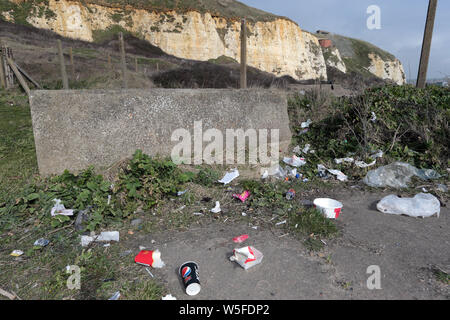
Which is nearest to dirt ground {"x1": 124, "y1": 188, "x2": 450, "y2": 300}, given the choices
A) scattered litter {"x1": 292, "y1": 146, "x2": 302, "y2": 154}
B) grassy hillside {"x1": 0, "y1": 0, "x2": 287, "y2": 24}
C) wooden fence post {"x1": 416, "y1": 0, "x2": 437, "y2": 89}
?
scattered litter {"x1": 292, "y1": 146, "x2": 302, "y2": 154}

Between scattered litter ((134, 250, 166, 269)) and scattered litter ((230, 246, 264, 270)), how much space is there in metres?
0.53

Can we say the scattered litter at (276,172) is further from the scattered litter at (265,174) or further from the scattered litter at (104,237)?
the scattered litter at (104,237)

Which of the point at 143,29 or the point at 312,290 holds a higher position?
the point at 143,29

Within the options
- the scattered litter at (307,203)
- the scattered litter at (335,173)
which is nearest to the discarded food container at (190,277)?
the scattered litter at (307,203)

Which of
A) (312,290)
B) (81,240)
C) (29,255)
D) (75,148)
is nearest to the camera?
(312,290)

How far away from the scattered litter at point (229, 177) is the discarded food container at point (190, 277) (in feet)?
5.26

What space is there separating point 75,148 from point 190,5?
30.1 meters

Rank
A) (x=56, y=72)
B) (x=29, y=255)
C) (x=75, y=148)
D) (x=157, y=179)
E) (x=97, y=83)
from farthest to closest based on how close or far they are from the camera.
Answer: (x=56, y=72) → (x=97, y=83) → (x=75, y=148) → (x=157, y=179) → (x=29, y=255)

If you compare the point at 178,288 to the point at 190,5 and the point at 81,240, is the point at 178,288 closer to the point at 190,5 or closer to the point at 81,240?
the point at 81,240

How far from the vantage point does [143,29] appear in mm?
26141

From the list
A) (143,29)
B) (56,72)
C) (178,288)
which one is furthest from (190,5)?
(178,288)

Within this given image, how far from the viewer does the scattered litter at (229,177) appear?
139 inches

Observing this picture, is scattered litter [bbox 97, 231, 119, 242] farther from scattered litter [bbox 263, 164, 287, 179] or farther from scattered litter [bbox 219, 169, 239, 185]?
scattered litter [bbox 263, 164, 287, 179]

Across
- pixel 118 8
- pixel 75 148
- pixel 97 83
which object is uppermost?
pixel 118 8
